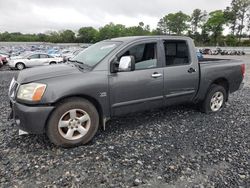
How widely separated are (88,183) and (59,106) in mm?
1210

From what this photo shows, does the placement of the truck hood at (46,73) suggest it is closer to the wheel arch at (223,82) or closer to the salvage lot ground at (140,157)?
the salvage lot ground at (140,157)

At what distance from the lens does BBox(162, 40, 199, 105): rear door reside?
439cm

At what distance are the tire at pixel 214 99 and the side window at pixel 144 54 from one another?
1.77 metres

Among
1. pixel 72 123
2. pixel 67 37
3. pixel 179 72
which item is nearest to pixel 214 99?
pixel 179 72

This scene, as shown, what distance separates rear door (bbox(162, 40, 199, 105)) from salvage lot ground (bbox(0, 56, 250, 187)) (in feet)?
1.93

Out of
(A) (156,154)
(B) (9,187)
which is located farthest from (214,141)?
(B) (9,187)

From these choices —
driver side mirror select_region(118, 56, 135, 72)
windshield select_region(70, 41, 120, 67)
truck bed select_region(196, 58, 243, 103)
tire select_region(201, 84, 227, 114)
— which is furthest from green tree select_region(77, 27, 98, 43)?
driver side mirror select_region(118, 56, 135, 72)

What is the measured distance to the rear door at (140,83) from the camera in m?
3.82

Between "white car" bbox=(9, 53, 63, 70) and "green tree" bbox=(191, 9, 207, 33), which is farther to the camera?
"green tree" bbox=(191, 9, 207, 33)

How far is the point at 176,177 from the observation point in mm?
2914

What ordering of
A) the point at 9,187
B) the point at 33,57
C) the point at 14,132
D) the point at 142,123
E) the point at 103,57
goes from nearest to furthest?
the point at 9,187 < the point at 103,57 < the point at 14,132 < the point at 142,123 < the point at 33,57

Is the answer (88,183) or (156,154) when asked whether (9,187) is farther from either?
(156,154)

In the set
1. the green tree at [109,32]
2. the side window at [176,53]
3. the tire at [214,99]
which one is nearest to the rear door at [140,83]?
the side window at [176,53]

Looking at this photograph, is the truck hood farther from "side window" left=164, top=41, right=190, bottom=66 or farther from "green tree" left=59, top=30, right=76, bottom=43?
"green tree" left=59, top=30, right=76, bottom=43
